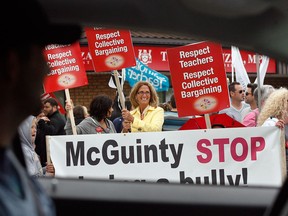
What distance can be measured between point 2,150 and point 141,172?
560 centimetres

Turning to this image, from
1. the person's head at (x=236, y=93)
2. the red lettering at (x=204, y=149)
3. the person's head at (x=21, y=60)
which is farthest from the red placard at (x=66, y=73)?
the person's head at (x=21, y=60)

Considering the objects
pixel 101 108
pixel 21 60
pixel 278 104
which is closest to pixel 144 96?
pixel 101 108

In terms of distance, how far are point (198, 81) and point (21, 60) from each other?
647 centimetres

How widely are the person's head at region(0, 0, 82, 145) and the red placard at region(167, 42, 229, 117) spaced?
628 centimetres

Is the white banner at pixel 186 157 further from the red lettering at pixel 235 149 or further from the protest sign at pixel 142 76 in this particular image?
the protest sign at pixel 142 76

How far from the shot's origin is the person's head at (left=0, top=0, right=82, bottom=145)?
5.13 ft

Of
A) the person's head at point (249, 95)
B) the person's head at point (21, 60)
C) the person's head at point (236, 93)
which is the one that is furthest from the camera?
the person's head at point (249, 95)

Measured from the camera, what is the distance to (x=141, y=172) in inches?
283

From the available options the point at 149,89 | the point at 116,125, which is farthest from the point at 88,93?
the point at 149,89

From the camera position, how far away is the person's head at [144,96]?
816cm

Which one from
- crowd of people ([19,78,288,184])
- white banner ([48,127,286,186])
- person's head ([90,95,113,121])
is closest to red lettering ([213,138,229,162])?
white banner ([48,127,286,186])

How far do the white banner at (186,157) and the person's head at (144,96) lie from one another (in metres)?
0.84

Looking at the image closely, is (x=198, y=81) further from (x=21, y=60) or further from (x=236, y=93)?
(x=21, y=60)

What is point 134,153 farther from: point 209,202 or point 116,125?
point 209,202
